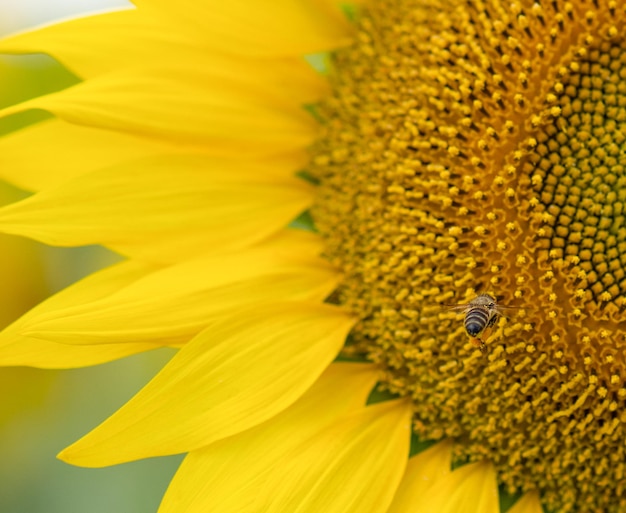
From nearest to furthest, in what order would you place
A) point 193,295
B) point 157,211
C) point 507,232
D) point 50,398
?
point 507,232 < point 193,295 < point 157,211 < point 50,398

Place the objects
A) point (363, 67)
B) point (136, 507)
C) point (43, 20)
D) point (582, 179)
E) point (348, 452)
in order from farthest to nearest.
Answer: point (43, 20)
point (136, 507)
point (363, 67)
point (348, 452)
point (582, 179)

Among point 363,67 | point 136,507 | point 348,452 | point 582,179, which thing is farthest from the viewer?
point 136,507

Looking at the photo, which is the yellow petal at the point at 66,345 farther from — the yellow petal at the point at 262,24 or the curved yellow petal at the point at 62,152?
the yellow petal at the point at 262,24

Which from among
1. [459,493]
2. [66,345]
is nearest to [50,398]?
[66,345]

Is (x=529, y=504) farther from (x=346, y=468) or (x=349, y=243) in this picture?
(x=349, y=243)

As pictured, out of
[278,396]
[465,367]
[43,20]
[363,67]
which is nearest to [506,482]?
[465,367]

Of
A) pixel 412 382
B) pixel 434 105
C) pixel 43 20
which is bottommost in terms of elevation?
pixel 412 382

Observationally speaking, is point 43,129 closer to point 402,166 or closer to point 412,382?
point 402,166
